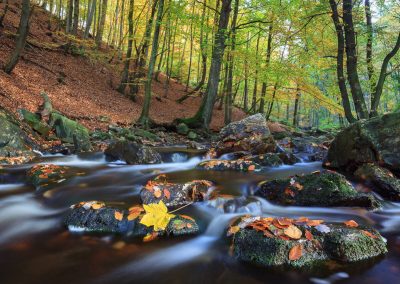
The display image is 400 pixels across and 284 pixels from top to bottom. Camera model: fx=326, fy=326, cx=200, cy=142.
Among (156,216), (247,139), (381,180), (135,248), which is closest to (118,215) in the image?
(135,248)

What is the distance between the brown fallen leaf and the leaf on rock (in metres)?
0.10

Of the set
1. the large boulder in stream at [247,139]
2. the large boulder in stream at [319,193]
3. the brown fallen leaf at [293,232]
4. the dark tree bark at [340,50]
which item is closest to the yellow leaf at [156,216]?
the brown fallen leaf at [293,232]

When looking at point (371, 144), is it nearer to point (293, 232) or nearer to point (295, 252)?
point (293, 232)

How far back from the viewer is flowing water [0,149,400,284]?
9.05 ft

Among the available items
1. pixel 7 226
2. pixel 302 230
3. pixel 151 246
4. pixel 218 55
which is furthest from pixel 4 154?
pixel 218 55

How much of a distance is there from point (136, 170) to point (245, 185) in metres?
2.40

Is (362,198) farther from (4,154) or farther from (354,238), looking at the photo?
(4,154)

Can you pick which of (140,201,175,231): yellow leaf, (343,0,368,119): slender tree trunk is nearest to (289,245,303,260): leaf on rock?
(140,201,175,231): yellow leaf

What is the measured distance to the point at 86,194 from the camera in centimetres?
507

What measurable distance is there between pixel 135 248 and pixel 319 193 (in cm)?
A: 267

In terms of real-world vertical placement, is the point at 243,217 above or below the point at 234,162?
below

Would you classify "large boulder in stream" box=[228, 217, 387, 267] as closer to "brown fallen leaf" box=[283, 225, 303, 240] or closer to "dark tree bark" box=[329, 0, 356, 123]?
"brown fallen leaf" box=[283, 225, 303, 240]

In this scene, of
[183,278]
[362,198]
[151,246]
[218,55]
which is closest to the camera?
[183,278]

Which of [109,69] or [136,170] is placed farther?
[109,69]
